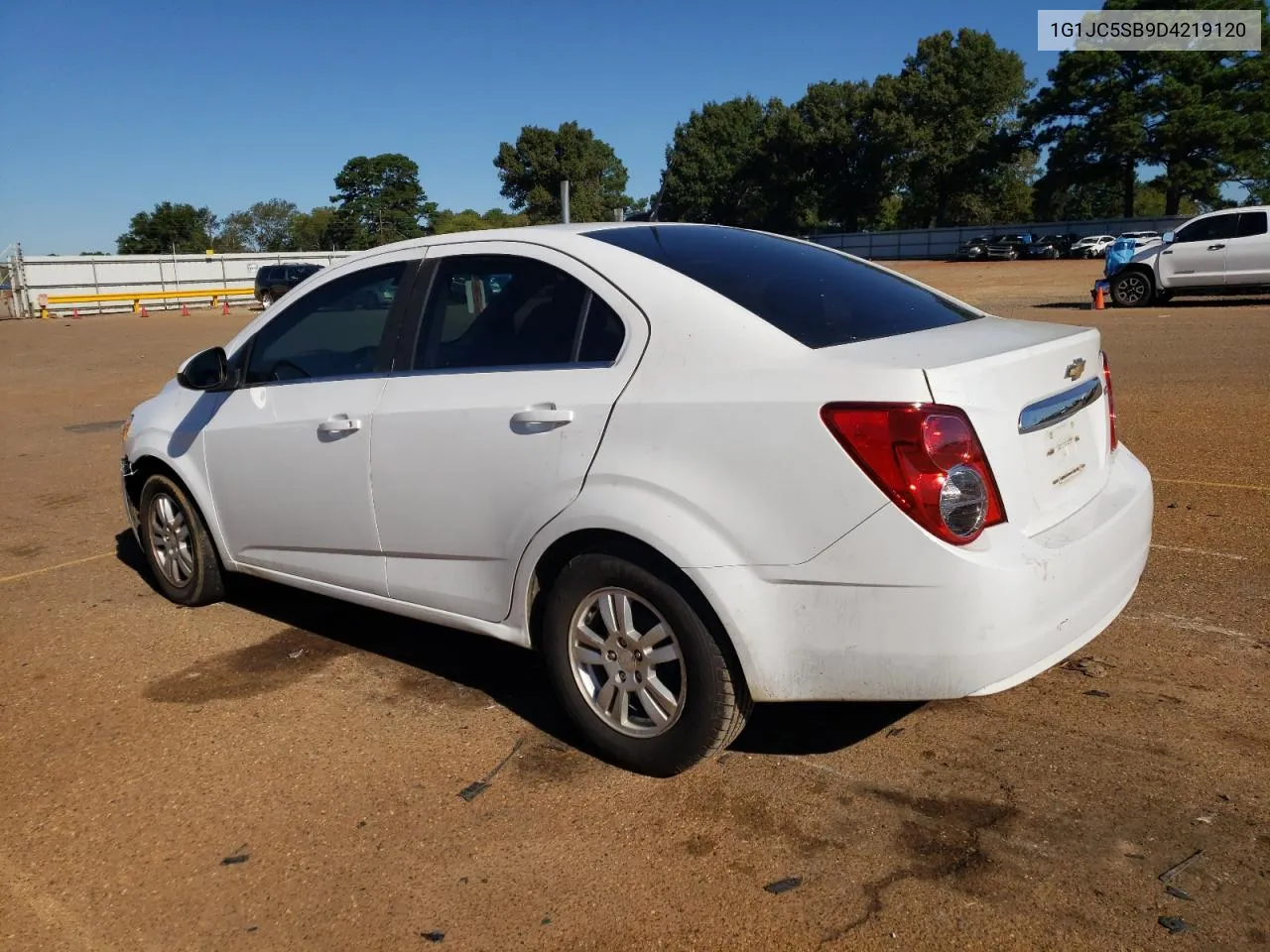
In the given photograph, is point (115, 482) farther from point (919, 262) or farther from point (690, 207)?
point (690, 207)

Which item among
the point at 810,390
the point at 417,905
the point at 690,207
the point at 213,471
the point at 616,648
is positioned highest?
the point at 690,207

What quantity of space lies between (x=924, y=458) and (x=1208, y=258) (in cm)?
1895

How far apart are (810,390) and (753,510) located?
1.18 feet

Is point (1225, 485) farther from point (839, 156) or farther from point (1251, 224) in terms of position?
point (839, 156)

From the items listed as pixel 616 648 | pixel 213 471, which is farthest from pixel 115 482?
pixel 616 648

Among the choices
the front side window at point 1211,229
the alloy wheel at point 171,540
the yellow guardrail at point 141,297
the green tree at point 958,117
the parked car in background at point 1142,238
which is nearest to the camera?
the alloy wheel at point 171,540

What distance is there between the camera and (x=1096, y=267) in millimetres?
42281

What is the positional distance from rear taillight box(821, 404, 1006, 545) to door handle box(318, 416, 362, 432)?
192 cm

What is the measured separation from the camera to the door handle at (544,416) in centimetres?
330

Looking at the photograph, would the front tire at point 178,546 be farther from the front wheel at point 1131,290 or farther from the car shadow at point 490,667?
the front wheel at point 1131,290

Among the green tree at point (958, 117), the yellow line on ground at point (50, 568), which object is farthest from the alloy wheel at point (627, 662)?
the green tree at point (958, 117)

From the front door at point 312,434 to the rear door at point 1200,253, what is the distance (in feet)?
59.7

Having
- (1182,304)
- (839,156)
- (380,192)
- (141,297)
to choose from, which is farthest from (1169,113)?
(380,192)

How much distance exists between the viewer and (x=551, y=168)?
102750 millimetres
